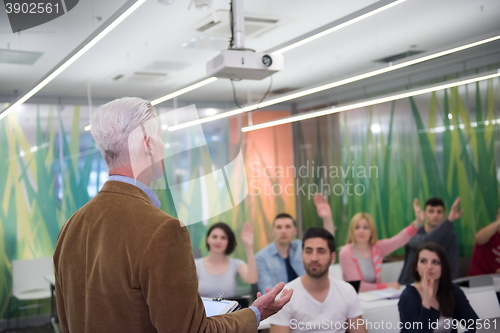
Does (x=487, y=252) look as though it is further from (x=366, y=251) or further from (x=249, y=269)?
(x=249, y=269)

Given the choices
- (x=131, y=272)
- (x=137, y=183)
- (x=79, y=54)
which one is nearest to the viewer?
(x=131, y=272)

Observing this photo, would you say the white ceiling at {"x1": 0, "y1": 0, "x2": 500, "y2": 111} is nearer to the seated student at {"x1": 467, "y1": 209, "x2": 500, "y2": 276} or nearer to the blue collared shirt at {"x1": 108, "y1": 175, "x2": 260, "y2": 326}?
the seated student at {"x1": 467, "y1": 209, "x2": 500, "y2": 276}

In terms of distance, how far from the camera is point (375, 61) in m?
5.59

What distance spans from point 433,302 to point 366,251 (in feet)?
4.75

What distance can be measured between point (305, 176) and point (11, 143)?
2.57 m

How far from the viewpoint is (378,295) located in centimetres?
396

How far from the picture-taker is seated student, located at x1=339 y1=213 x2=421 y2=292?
4.40 m

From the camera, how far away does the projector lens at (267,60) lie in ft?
8.82

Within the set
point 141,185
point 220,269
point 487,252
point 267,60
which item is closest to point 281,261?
point 220,269

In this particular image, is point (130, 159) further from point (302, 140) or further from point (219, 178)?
point (302, 140)

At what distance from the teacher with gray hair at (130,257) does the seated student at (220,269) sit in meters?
2.45

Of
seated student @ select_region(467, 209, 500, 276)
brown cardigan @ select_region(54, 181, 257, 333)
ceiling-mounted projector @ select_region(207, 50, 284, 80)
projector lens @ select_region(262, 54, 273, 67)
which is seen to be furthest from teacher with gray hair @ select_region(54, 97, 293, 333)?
seated student @ select_region(467, 209, 500, 276)

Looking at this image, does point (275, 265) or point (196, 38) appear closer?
point (275, 265)

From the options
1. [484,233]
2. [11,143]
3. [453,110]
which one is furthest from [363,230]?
[11,143]
